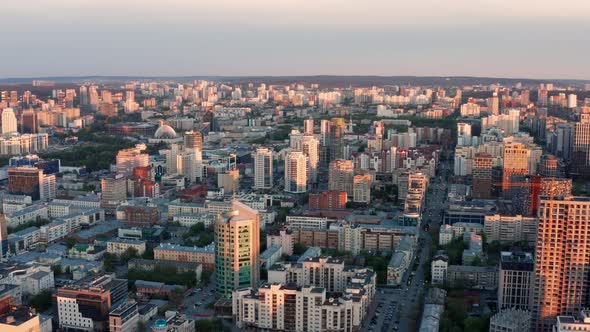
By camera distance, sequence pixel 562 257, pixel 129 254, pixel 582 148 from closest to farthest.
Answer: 1. pixel 562 257
2. pixel 129 254
3. pixel 582 148

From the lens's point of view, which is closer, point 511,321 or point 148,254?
point 511,321

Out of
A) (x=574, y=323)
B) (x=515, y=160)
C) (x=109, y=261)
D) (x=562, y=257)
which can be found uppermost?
(x=515, y=160)

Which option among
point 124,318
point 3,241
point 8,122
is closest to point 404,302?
point 124,318

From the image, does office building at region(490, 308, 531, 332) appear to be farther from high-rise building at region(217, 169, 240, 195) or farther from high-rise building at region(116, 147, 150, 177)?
high-rise building at region(116, 147, 150, 177)

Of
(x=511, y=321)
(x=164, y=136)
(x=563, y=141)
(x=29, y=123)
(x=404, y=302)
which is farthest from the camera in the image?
(x=29, y=123)

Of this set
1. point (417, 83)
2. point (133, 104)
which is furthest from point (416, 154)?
point (417, 83)

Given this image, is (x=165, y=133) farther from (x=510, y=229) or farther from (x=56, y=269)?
(x=510, y=229)

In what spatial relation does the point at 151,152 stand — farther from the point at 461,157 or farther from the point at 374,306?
the point at 374,306
